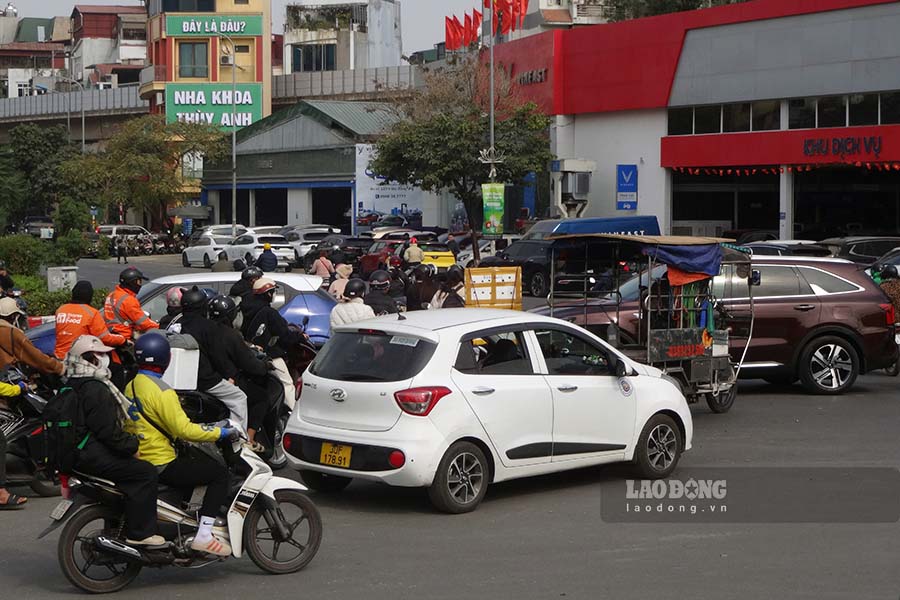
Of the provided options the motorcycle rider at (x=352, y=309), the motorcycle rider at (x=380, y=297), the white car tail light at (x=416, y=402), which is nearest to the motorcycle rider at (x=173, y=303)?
the motorcycle rider at (x=352, y=309)

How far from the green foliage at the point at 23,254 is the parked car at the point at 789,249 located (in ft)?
48.2

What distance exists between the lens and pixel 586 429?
9.84 m

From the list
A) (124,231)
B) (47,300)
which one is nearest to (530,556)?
(47,300)

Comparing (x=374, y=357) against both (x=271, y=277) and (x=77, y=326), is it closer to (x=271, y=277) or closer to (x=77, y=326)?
(x=77, y=326)

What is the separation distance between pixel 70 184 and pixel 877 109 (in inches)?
2027

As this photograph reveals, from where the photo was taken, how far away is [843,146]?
133ft

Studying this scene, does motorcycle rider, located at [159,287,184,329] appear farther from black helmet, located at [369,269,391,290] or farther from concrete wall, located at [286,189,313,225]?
concrete wall, located at [286,189,313,225]

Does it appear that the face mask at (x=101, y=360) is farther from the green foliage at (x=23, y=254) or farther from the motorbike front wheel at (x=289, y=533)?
the green foliage at (x=23, y=254)

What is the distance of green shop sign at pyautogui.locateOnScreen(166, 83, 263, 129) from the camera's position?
257ft

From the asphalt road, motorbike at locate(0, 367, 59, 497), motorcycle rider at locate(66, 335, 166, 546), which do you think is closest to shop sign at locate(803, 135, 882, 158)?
the asphalt road

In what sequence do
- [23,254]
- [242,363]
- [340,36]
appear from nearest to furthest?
[242,363], [23,254], [340,36]

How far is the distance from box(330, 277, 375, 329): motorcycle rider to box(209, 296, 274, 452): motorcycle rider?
1.87 meters

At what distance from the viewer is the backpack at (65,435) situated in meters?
6.64

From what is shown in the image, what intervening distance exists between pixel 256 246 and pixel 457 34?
1975cm
